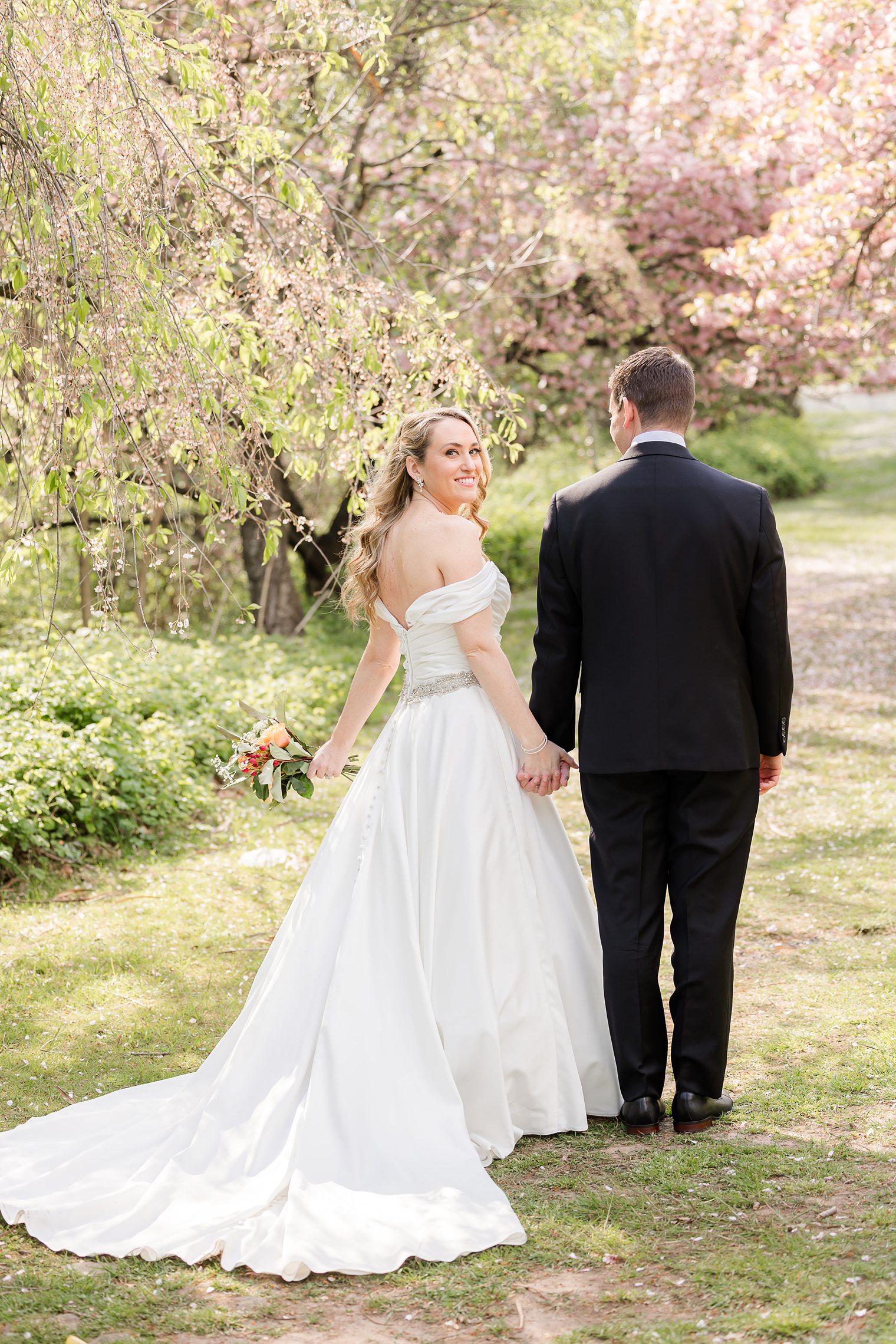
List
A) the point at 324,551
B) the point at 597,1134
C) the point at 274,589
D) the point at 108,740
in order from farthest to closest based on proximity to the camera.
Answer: the point at 324,551 < the point at 274,589 < the point at 108,740 < the point at 597,1134

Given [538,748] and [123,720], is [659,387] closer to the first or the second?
[538,748]

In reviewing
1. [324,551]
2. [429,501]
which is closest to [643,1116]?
[429,501]

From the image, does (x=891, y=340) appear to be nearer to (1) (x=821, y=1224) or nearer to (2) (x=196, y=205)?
(2) (x=196, y=205)

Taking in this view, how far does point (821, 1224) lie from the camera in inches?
114

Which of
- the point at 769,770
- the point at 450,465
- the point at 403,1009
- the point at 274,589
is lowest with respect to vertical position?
the point at 403,1009

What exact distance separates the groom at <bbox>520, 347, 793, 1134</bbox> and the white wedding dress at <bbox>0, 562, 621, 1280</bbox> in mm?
200

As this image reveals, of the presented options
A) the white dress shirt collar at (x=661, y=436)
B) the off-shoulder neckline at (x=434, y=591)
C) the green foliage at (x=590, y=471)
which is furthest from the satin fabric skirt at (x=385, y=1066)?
the green foliage at (x=590, y=471)

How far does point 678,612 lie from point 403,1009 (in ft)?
4.17

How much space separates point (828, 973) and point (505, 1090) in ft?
6.16

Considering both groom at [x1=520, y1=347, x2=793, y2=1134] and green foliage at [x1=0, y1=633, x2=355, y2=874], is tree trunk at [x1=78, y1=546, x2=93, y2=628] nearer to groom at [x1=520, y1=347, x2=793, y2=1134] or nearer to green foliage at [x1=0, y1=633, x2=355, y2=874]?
green foliage at [x1=0, y1=633, x2=355, y2=874]

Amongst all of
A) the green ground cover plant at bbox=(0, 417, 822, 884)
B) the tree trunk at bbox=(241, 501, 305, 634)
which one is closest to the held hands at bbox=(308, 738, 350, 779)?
the green ground cover plant at bbox=(0, 417, 822, 884)

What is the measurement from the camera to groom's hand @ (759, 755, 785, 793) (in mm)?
3549

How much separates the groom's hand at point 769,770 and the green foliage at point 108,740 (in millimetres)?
2962

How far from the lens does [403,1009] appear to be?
3.34 metres
